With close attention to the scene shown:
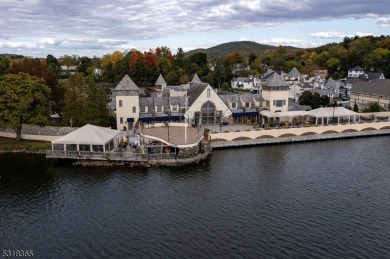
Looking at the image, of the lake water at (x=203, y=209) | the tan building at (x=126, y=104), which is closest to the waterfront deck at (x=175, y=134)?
the lake water at (x=203, y=209)

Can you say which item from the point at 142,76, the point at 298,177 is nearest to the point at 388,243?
the point at 298,177

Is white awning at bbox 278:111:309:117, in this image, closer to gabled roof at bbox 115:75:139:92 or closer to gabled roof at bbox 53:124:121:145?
gabled roof at bbox 115:75:139:92

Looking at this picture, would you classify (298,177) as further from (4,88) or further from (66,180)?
(4,88)

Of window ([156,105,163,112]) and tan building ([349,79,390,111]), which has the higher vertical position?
tan building ([349,79,390,111])

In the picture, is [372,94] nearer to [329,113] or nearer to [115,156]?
[329,113]

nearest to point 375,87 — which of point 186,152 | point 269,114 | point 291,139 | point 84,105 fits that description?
point 269,114

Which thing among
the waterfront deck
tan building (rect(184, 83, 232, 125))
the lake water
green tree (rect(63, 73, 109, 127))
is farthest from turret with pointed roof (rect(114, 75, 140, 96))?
the lake water

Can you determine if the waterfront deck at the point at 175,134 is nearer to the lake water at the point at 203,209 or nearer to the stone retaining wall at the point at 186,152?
the stone retaining wall at the point at 186,152
